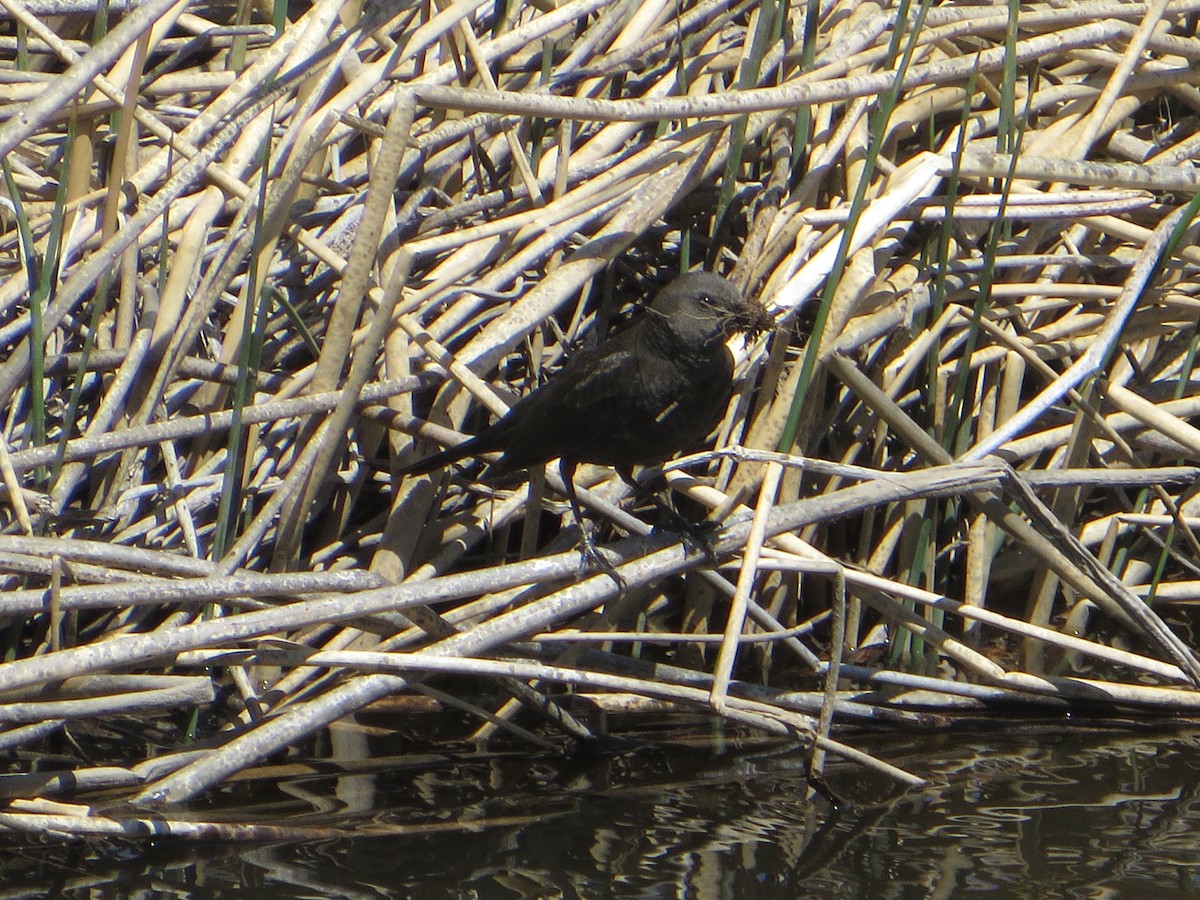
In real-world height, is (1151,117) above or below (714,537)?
above

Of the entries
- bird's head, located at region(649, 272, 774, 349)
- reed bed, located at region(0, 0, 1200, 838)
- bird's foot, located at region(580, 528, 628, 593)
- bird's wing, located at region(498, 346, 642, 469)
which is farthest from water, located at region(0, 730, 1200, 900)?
bird's head, located at region(649, 272, 774, 349)

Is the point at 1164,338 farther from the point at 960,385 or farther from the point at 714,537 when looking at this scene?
the point at 714,537

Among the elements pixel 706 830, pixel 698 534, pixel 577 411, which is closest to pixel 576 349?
pixel 577 411

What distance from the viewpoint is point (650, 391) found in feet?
9.85

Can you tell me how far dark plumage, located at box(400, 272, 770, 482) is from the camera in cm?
300

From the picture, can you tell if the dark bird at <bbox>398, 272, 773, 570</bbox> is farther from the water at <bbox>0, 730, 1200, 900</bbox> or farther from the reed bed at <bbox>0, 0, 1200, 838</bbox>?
the water at <bbox>0, 730, 1200, 900</bbox>

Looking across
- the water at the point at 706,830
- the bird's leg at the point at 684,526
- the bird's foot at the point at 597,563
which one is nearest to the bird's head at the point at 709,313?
the bird's leg at the point at 684,526

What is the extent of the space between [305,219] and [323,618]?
1560 millimetres

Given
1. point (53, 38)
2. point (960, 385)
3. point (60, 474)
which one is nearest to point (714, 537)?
point (960, 385)

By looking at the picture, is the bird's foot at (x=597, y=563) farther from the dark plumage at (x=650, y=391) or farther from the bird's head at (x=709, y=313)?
the bird's head at (x=709, y=313)

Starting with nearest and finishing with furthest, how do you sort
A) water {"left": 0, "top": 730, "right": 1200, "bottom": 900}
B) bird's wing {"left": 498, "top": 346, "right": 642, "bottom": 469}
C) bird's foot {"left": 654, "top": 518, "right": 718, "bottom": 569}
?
1. water {"left": 0, "top": 730, "right": 1200, "bottom": 900}
2. bird's foot {"left": 654, "top": 518, "right": 718, "bottom": 569}
3. bird's wing {"left": 498, "top": 346, "right": 642, "bottom": 469}

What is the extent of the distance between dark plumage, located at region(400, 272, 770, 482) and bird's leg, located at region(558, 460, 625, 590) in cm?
14

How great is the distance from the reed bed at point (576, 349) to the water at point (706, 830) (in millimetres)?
114

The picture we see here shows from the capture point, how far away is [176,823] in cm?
241
